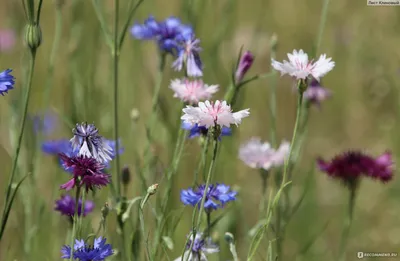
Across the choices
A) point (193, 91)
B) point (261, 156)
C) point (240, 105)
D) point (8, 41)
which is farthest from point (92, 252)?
point (8, 41)

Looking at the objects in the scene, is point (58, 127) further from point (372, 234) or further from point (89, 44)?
point (372, 234)

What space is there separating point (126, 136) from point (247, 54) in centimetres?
87

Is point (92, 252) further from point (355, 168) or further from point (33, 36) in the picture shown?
point (355, 168)

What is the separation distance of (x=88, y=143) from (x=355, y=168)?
22.1 inches

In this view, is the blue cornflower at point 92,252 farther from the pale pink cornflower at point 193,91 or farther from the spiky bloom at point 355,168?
the spiky bloom at point 355,168

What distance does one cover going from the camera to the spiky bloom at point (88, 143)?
84 centimetres

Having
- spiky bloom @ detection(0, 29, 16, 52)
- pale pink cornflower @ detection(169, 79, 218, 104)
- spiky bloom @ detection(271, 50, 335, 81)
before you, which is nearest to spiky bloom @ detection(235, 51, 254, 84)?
pale pink cornflower @ detection(169, 79, 218, 104)

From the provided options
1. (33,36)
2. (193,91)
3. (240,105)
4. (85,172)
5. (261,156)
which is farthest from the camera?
(240,105)

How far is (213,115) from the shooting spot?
852mm

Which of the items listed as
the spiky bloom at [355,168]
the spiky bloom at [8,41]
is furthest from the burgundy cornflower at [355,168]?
the spiky bloom at [8,41]

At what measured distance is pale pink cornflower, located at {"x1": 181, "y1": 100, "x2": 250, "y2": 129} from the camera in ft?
2.77

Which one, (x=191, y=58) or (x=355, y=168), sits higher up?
(x=191, y=58)

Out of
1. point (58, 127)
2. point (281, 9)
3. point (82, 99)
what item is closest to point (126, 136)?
point (82, 99)

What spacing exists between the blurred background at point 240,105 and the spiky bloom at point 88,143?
0.97 feet
